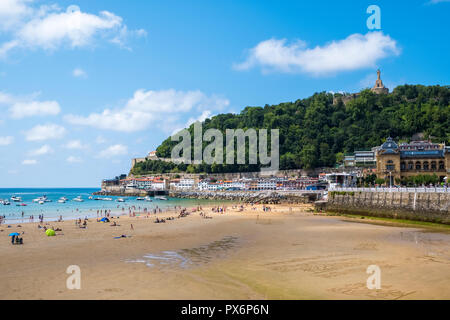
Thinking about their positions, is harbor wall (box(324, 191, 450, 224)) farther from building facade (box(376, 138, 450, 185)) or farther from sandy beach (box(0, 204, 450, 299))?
building facade (box(376, 138, 450, 185))

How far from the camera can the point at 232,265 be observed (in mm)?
18531

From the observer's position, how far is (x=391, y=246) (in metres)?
23.2

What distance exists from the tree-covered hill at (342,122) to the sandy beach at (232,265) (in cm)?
9442

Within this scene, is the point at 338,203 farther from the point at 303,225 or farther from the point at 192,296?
the point at 192,296

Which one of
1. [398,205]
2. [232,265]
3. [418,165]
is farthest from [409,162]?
[232,265]

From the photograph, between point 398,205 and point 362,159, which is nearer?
point 398,205

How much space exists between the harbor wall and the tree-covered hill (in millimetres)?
69121

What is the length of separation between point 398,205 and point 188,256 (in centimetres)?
2774

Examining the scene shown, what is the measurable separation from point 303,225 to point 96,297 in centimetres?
2668

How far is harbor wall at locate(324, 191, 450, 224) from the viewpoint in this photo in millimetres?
33594

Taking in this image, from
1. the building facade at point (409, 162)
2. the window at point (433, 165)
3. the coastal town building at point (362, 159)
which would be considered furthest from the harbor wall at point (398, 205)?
the coastal town building at point (362, 159)

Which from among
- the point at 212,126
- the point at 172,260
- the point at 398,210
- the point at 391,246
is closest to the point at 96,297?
the point at 172,260

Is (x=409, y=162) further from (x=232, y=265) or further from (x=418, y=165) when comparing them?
(x=232, y=265)

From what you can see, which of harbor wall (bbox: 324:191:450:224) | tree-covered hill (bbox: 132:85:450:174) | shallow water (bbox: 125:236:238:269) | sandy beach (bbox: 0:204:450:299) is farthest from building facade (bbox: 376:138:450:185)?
shallow water (bbox: 125:236:238:269)
